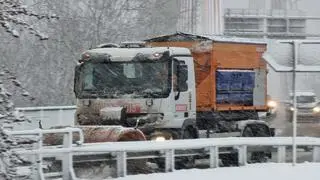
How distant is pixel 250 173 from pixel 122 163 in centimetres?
261

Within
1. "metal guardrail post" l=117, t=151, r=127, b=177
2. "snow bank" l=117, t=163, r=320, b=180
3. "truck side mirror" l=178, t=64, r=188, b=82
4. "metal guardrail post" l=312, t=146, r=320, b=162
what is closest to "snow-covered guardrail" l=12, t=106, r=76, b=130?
"truck side mirror" l=178, t=64, r=188, b=82

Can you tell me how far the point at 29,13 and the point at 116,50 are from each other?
10.4 meters

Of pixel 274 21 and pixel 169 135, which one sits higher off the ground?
pixel 274 21

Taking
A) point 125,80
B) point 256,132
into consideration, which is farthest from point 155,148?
point 256,132

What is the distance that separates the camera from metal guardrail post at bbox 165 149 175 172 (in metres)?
14.1

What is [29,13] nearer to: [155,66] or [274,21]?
[155,66]

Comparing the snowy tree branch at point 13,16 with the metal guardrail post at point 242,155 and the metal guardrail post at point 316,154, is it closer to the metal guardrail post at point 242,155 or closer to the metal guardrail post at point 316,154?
the metal guardrail post at point 242,155

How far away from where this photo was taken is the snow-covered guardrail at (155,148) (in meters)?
12.3

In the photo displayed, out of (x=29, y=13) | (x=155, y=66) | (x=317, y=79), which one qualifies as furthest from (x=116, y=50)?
(x=317, y=79)

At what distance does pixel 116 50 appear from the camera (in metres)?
16.2

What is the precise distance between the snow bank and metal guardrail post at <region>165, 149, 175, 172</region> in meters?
0.15

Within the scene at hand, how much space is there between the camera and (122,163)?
43.4 feet

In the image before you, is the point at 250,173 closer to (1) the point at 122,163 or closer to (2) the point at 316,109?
(1) the point at 122,163

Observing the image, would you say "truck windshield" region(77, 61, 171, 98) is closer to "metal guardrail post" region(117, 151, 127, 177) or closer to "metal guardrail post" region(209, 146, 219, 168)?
"metal guardrail post" region(209, 146, 219, 168)
